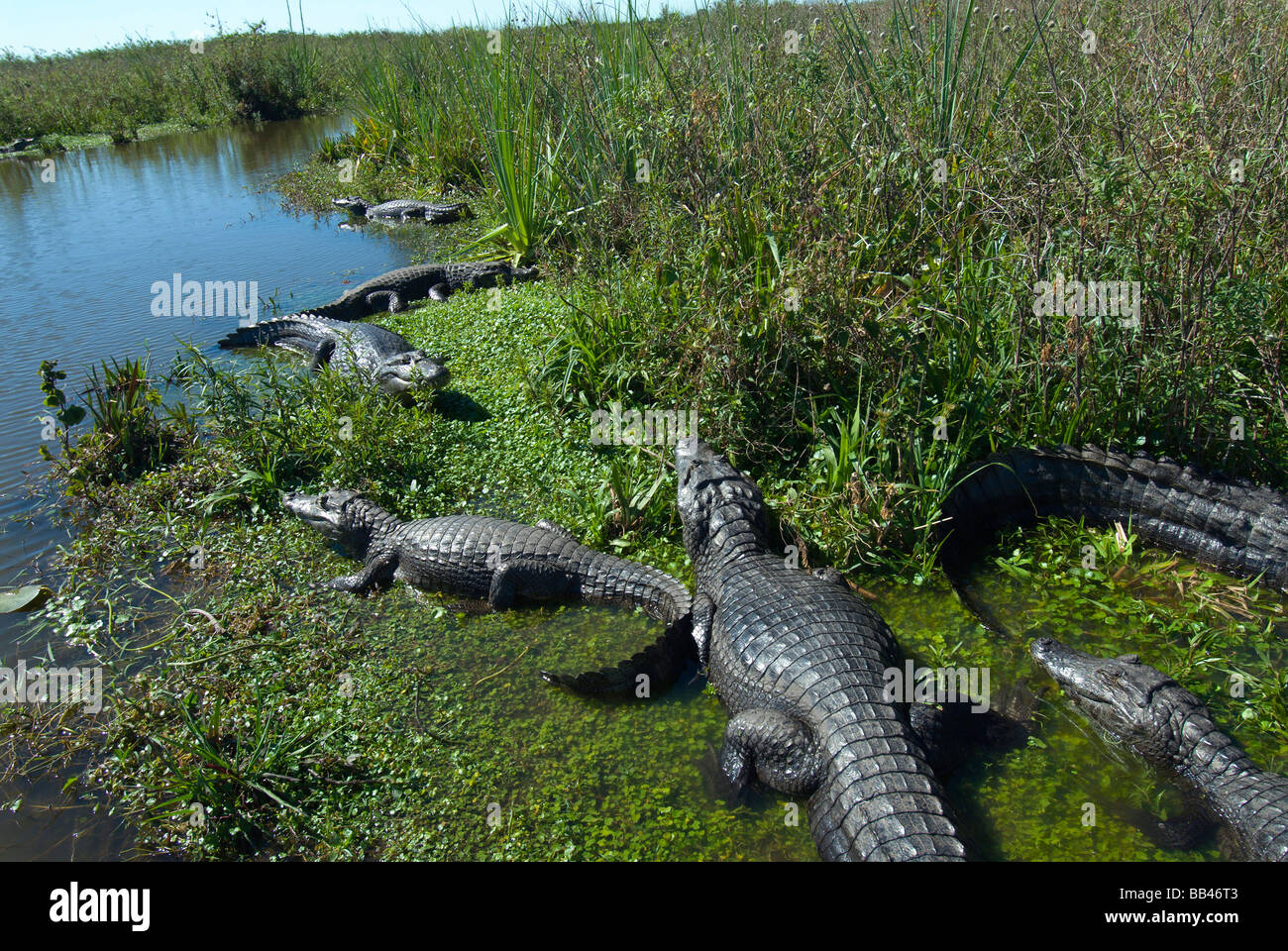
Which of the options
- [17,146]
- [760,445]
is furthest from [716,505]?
[17,146]

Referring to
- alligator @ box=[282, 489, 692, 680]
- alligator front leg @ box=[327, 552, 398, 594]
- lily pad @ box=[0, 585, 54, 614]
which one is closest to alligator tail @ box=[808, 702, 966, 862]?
alligator @ box=[282, 489, 692, 680]

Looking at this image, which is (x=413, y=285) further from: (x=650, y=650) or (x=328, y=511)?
(x=650, y=650)

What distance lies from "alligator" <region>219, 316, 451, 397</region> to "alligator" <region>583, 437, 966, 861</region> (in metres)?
2.97

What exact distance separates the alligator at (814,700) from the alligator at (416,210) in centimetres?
876

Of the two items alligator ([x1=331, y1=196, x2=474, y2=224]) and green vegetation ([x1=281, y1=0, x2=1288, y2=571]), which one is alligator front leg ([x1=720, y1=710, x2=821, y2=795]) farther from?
alligator ([x1=331, y1=196, x2=474, y2=224])

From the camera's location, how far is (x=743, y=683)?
3270mm

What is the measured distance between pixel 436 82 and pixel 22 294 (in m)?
6.50

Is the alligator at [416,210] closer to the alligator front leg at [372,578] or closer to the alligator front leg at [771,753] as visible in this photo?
the alligator front leg at [372,578]

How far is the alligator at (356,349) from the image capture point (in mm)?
5996

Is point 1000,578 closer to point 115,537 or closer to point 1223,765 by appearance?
point 1223,765

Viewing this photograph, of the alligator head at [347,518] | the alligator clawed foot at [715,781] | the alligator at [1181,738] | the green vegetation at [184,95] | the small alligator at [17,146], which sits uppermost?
the green vegetation at [184,95]

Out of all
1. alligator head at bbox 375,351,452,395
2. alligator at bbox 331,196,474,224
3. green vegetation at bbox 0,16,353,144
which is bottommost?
alligator head at bbox 375,351,452,395

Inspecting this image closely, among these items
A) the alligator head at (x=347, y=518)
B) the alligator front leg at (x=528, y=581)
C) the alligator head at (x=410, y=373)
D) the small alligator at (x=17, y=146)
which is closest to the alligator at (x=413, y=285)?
the alligator head at (x=410, y=373)

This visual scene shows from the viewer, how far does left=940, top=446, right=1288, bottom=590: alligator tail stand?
3824 millimetres
